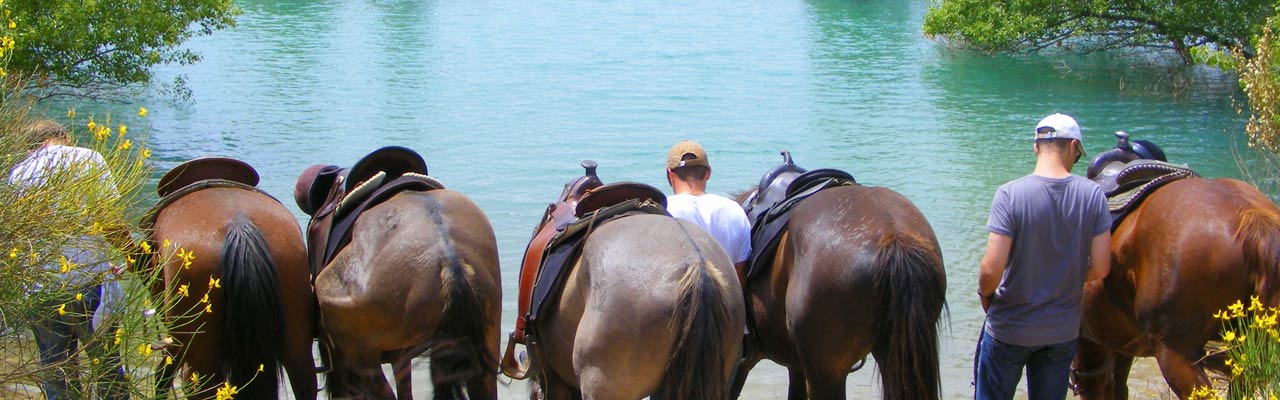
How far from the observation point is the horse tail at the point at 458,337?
16.6 feet

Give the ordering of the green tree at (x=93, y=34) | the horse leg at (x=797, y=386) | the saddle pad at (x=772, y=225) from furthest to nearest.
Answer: the green tree at (x=93, y=34)
the horse leg at (x=797, y=386)
the saddle pad at (x=772, y=225)

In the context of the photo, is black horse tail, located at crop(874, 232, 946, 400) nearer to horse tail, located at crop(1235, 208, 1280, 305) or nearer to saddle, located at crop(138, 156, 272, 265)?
horse tail, located at crop(1235, 208, 1280, 305)

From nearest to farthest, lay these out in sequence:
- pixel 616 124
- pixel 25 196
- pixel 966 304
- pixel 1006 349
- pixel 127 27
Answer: pixel 25 196
pixel 1006 349
pixel 966 304
pixel 127 27
pixel 616 124

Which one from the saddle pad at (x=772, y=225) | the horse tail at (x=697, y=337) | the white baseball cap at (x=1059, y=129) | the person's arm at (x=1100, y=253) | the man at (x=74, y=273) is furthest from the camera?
the saddle pad at (x=772, y=225)

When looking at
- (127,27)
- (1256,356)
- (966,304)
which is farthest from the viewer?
(127,27)

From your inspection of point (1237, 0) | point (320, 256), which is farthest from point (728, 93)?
point (320, 256)

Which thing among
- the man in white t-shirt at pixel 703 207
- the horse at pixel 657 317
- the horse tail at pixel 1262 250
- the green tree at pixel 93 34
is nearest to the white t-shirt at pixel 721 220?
the man in white t-shirt at pixel 703 207

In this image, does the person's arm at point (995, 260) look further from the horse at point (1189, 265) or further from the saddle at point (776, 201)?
the saddle at point (776, 201)

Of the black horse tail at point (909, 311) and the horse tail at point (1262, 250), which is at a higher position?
the horse tail at point (1262, 250)

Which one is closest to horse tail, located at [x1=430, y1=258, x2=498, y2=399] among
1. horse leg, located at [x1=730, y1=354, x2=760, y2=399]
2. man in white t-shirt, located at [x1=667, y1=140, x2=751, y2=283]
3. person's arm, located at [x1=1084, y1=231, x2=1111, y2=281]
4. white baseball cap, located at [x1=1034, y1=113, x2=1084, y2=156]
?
man in white t-shirt, located at [x1=667, y1=140, x2=751, y2=283]

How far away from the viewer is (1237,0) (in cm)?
1956

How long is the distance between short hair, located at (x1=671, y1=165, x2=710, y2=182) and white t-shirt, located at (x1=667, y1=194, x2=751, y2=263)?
103 mm

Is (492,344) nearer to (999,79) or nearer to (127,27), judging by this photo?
(127,27)

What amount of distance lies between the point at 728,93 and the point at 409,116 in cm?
611
